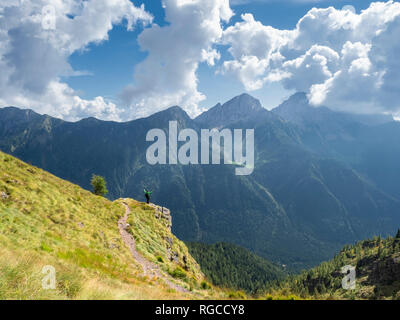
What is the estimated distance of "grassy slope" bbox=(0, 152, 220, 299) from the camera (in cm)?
940

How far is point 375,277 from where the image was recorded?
5406cm

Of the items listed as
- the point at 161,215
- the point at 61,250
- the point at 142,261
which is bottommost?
the point at 142,261

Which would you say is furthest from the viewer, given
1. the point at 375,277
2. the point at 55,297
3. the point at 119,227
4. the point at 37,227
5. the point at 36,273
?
the point at 375,277

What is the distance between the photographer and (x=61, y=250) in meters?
18.7

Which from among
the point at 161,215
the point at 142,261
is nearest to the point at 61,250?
the point at 142,261

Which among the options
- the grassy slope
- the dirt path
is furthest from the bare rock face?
the grassy slope

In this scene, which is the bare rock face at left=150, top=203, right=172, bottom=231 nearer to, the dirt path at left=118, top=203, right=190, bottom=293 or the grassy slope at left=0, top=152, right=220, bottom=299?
the dirt path at left=118, top=203, right=190, bottom=293

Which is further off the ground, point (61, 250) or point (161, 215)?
point (161, 215)

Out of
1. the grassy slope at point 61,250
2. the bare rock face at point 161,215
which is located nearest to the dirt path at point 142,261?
the grassy slope at point 61,250

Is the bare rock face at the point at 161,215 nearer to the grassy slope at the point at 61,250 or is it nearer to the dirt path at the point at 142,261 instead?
the dirt path at the point at 142,261

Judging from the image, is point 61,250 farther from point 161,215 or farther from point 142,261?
point 161,215
